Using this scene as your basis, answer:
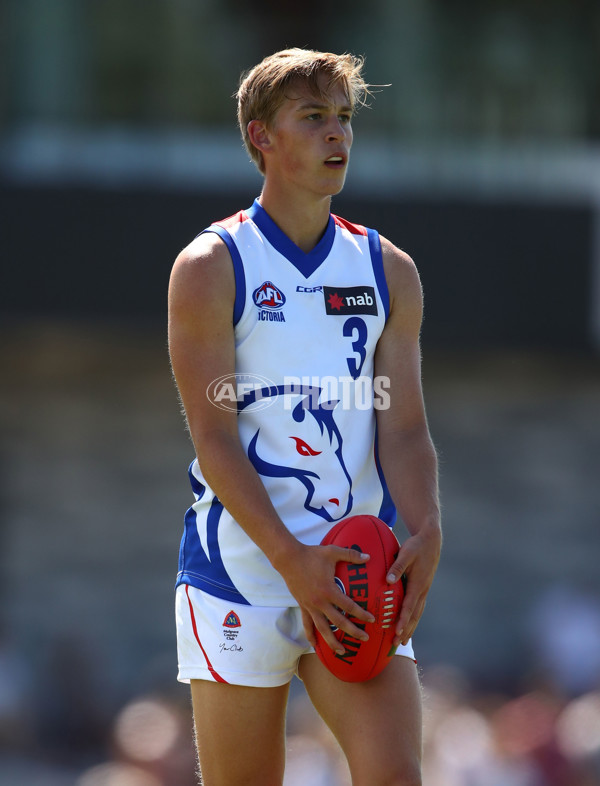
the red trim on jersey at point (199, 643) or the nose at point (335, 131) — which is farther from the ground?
the nose at point (335, 131)

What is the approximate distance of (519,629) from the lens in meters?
9.50

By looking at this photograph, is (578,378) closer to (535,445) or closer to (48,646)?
(535,445)

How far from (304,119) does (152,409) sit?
745 centimetres

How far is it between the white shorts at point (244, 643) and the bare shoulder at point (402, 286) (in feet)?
2.48

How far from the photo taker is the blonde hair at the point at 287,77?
2.78m

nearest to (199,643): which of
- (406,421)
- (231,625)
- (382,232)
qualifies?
(231,625)

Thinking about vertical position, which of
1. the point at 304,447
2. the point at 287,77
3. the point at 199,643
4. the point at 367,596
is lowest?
the point at 199,643

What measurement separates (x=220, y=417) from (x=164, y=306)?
227 inches

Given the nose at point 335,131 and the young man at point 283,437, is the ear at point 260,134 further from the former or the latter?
the nose at point 335,131

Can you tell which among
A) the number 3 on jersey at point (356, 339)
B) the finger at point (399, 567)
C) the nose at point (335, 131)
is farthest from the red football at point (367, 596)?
the nose at point (335, 131)

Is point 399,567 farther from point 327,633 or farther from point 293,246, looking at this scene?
point 293,246

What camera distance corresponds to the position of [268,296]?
2.77 meters

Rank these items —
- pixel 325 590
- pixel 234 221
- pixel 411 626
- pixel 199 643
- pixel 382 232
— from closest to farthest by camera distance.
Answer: pixel 325 590
pixel 411 626
pixel 199 643
pixel 234 221
pixel 382 232

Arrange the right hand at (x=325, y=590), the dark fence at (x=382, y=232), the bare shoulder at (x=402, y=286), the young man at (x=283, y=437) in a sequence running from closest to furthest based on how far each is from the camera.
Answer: the right hand at (x=325, y=590) → the young man at (x=283, y=437) → the bare shoulder at (x=402, y=286) → the dark fence at (x=382, y=232)
